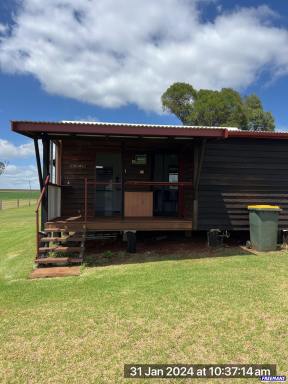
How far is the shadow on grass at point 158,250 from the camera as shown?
26.3 feet

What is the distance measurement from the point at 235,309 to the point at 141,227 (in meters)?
4.09

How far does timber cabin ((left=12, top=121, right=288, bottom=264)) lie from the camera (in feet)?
26.2

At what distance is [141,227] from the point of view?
8.52 meters

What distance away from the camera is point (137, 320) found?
176 inches

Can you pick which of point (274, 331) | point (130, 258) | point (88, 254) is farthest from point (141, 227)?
point (274, 331)

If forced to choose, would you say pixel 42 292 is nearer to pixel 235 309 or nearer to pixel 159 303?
pixel 159 303

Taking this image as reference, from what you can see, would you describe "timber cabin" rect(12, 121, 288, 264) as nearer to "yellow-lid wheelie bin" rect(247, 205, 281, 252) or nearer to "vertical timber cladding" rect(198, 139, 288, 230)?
"vertical timber cladding" rect(198, 139, 288, 230)

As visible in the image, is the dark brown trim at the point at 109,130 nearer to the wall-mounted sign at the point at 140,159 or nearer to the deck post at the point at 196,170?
the deck post at the point at 196,170

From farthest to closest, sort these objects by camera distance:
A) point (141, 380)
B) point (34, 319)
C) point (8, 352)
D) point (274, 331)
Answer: point (34, 319)
point (274, 331)
point (8, 352)
point (141, 380)

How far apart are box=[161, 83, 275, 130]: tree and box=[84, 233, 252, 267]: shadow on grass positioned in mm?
24524

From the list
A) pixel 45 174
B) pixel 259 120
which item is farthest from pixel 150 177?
pixel 259 120

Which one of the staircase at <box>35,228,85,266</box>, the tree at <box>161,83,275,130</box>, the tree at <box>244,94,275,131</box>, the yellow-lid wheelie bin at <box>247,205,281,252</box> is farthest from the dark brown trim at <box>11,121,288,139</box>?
the tree at <box>244,94,275,131</box>

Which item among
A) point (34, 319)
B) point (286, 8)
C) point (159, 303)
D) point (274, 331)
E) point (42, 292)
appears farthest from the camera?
point (286, 8)

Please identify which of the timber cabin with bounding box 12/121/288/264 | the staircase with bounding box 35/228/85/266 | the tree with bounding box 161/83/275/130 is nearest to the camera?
the staircase with bounding box 35/228/85/266
